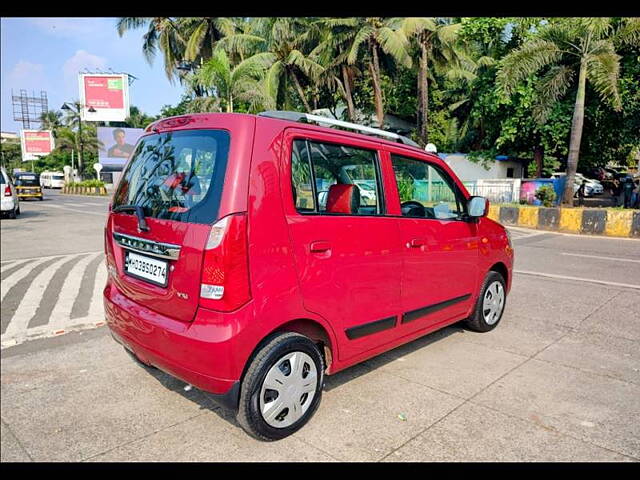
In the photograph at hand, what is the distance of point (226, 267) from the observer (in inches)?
93.5

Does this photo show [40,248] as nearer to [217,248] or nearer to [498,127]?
[217,248]

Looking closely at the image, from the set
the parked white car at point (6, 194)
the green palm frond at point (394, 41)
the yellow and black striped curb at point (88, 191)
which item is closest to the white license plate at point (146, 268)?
the parked white car at point (6, 194)

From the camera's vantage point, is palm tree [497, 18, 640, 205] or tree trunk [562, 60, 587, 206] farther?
tree trunk [562, 60, 587, 206]

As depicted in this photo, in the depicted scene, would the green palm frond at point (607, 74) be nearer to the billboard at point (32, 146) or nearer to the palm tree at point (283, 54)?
the palm tree at point (283, 54)

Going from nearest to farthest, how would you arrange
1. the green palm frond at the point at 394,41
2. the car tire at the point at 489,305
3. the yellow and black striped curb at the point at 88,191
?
the car tire at the point at 489,305
the green palm frond at the point at 394,41
the yellow and black striped curb at the point at 88,191

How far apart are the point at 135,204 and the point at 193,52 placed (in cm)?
2957

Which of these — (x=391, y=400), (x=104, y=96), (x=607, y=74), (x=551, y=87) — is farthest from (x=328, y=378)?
(x=104, y=96)

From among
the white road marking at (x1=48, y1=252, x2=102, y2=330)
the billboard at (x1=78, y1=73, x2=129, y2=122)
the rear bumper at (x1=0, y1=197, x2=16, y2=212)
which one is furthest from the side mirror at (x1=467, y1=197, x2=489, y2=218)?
the billboard at (x1=78, y1=73, x2=129, y2=122)

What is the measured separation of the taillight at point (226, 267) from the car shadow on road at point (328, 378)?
0.66 metres

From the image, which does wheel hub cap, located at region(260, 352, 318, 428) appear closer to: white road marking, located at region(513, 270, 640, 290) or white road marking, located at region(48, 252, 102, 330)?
white road marking, located at region(48, 252, 102, 330)

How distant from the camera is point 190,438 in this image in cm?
270

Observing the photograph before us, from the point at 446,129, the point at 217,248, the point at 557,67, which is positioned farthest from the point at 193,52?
the point at 217,248

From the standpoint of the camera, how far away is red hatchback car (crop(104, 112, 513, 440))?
2.44 m

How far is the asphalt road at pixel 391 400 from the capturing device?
2.60 meters
